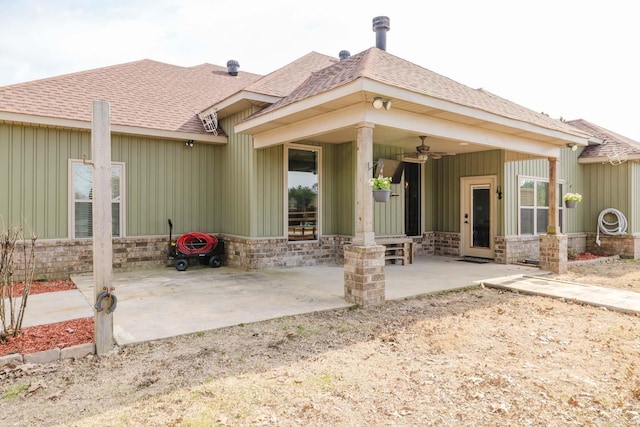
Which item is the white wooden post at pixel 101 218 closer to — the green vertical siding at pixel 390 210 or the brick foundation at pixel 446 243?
the green vertical siding at pixel 390 210

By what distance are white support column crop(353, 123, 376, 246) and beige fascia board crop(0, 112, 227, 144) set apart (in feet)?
14.7

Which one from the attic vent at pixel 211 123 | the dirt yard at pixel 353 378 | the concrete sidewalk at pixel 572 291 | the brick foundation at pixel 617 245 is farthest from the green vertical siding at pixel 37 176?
the brick foundation at pixel 617 245

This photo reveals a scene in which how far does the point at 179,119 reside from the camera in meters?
8.66

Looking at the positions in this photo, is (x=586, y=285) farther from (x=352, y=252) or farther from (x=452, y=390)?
(x=452, y=390)

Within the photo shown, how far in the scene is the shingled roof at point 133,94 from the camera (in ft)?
23.7

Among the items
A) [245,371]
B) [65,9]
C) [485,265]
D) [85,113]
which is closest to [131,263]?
[85,113]

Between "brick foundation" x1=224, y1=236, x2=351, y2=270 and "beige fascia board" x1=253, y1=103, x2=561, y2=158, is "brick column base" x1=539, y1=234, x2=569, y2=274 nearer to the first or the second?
"beige fascia board" x1=253, y1=103, x2=561, y2=158

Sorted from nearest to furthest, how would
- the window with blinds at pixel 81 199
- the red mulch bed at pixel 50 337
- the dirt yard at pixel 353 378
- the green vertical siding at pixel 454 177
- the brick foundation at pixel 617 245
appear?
the dirt yard at pixel 353 378 < the red mulch bed at pixel 50 337 < the window with blinds at pixel 81 199 < the green vertical siding at pixel 454 177 < the brick foundation at pixel 617 245

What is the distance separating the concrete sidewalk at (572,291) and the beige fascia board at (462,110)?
2760 mm

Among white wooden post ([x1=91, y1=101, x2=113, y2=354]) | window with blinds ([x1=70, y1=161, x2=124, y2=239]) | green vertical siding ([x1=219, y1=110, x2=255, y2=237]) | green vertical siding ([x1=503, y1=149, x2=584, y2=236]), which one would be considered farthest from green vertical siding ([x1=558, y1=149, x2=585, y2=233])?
window with blinds ([x1=70, y1=161, x2=124, y2=239])

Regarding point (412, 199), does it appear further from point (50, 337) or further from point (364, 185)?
point (50, 337)

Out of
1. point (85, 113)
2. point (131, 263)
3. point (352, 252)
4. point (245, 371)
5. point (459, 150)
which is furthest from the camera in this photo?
point (459, 150)

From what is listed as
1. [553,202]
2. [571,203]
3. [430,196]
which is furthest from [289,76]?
[571,203]

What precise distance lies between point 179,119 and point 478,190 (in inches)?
298
